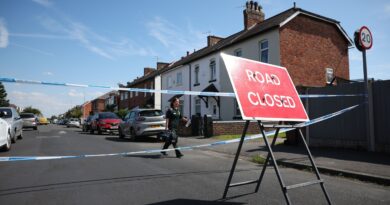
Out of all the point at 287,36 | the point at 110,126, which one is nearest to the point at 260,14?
the point at 287,36

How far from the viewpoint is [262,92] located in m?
4.51

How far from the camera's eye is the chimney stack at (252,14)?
25.5 meters

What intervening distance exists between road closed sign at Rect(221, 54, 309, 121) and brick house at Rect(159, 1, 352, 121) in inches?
597

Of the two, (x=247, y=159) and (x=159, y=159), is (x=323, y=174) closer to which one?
(x=247, y=159)

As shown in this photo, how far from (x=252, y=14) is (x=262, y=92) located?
22.7 meters

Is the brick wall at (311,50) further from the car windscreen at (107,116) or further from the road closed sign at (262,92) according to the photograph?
the road closed sign at (262,92)

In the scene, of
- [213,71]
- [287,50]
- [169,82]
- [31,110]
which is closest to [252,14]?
[213,71]

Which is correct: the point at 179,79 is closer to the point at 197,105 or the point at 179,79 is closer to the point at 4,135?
the point at 197,105

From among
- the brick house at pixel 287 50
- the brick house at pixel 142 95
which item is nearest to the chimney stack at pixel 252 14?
the brick house at pixel 287 50

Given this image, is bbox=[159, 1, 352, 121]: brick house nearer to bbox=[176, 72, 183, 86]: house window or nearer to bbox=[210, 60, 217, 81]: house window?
bbox=[210, 60, 217, 81]: house window

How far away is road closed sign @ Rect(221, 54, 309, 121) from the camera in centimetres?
417

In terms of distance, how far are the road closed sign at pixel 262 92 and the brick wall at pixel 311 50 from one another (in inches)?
602

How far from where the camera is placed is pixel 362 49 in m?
9.32

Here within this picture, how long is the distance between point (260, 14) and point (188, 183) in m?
22.6
